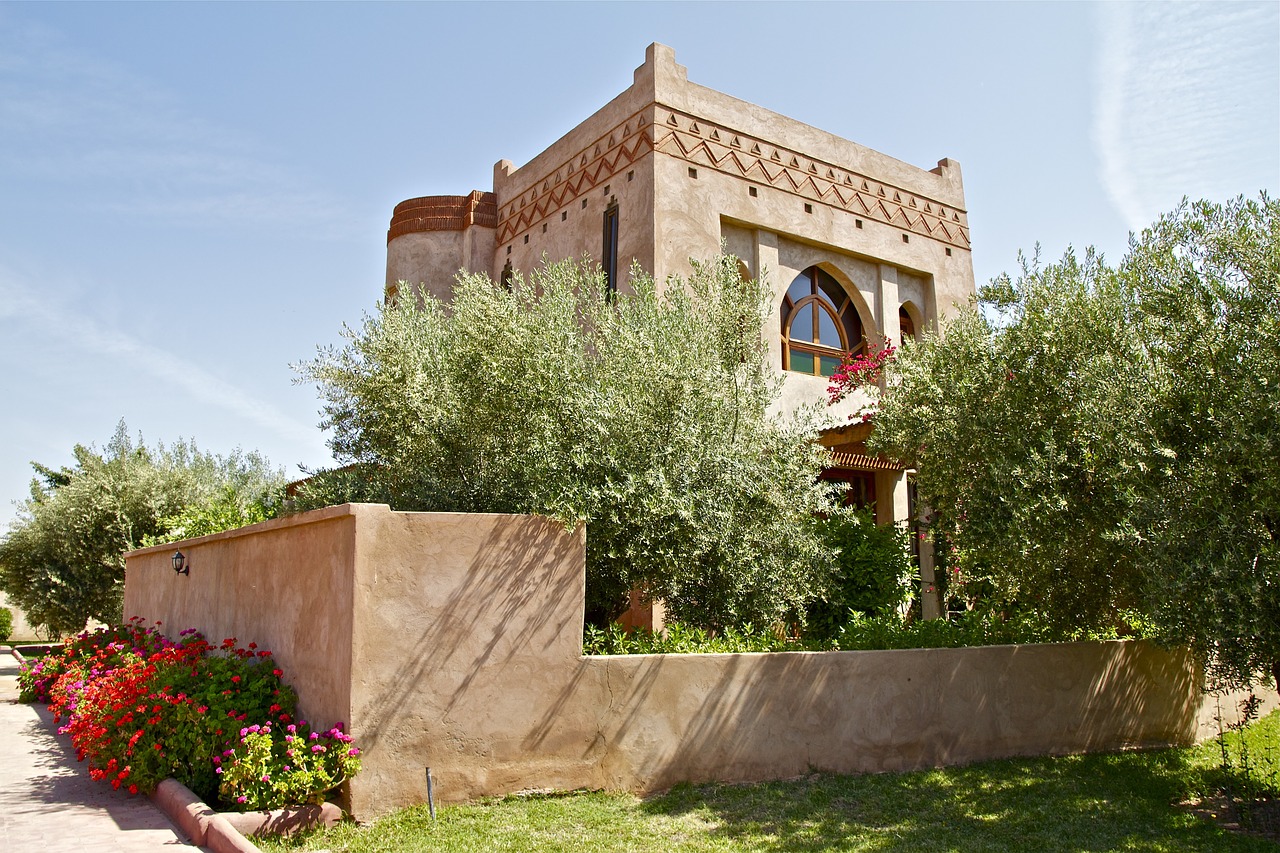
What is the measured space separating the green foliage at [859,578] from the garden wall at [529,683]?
1.76 metres

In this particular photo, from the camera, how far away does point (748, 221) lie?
42.6 ft

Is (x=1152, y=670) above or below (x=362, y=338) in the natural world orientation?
below

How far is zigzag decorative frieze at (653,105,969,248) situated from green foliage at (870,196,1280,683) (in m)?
4.99

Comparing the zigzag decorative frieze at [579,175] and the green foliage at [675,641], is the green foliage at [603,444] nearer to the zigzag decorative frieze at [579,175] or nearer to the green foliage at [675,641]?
the green foliage at [675,641]

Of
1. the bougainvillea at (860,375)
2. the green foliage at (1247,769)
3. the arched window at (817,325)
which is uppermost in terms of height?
the arched window at (817,325)

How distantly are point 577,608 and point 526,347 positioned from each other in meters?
2.21

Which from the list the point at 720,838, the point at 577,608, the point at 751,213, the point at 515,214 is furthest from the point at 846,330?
the point at 720,838

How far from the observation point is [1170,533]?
→ 631 cm

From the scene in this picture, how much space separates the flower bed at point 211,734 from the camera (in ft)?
18.3

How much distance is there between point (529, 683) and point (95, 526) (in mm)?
13967

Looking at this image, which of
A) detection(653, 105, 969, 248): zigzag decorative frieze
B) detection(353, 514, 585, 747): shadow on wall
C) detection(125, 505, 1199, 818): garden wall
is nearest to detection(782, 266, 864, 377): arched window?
detection(653, 105, 969, 248): zigzag decorative frieze

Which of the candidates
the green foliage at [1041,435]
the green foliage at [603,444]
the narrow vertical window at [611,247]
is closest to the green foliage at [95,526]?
the narrow vertical window at [611,247]

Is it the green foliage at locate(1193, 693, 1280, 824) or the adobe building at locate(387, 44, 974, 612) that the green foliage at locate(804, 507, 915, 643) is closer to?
the adobe building at locate(387, 44, 974, 612)

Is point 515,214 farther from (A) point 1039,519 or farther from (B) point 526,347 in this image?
(A) point 1039,519
